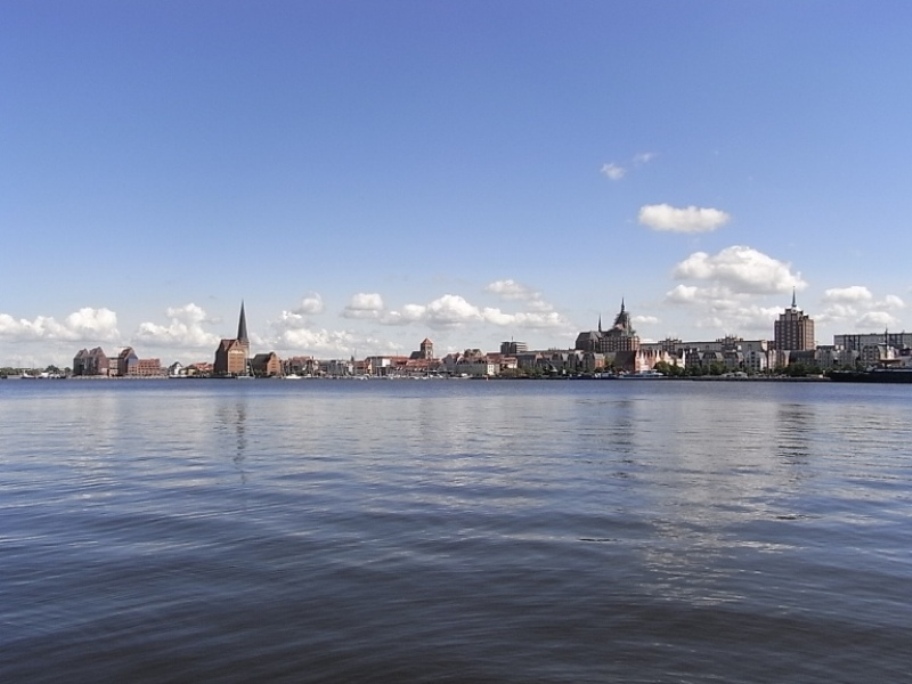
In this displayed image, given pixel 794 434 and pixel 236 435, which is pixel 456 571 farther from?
pixel 794 434

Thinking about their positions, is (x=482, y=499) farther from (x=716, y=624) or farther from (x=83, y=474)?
(x=83, y=474)

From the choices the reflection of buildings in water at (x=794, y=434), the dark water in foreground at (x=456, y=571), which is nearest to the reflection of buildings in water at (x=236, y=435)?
the dark water in foreground at (x=456, y=571)

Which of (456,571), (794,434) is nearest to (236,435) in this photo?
(794,434)

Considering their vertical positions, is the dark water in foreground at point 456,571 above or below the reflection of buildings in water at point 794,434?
above

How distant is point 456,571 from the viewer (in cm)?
1362

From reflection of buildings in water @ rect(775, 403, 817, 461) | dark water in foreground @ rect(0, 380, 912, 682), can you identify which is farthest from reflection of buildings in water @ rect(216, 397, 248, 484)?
reflection of buildings in water @ rect(775, 403, 817, 461)

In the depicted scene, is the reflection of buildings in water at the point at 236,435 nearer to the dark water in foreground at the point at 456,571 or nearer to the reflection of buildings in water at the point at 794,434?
the dark water in foreground at the point at 456,571

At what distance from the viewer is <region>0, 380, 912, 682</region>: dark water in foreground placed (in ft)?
31.6

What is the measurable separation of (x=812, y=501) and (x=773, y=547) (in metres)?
6.79

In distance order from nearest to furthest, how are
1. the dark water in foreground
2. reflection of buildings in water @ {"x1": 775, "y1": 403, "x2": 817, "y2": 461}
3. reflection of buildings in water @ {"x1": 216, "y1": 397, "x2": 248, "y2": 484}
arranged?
the dark water in foreground
reflection of buildings in water @ {"x1": 216, "y1": 397, "x2": 248, "y2": 484}
reflection of buildings in water @ {"x1": 775, "y1": 403, "x2": 817, "y2": 461}

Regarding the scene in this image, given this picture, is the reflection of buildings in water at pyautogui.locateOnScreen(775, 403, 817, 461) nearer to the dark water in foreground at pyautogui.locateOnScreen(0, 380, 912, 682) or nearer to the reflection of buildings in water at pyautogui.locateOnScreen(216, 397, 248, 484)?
the dark water in foreground at pyautogui.locateOnScreen(0, 380, 912, 682)

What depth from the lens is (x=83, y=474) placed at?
27.3 metres

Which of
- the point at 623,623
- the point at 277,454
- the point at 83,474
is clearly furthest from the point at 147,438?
the point at 623,623

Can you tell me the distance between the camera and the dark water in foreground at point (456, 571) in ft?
31.6
